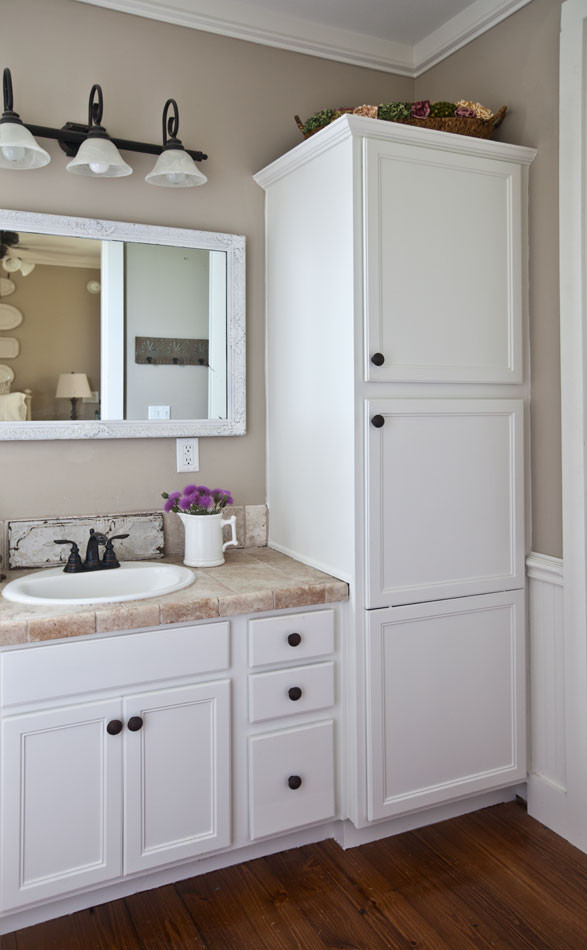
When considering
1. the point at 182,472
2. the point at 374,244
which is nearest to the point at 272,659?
the point at 182,472

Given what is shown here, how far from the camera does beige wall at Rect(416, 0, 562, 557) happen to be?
219 centimetres

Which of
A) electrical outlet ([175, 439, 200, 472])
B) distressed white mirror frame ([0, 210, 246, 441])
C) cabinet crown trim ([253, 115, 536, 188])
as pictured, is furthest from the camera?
electrical outlet ([175, 439, 200, 472])

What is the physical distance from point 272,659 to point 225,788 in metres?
0.35

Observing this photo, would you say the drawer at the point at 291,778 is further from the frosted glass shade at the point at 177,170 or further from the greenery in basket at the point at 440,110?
the greenery in basket at the point at 440,110

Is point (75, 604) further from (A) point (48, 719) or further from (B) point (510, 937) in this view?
(B) point (510, 937)

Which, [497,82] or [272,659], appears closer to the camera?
[272,659]

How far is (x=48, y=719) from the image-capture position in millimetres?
1735

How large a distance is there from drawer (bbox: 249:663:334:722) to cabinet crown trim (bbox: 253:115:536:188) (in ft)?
4.80

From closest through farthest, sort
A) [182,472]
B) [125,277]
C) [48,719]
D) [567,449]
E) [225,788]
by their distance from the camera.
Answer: [48,719]
[225,788]
[567,449]
[125,277]
[182,472]

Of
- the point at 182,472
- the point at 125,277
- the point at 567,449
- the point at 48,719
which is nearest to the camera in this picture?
the point at 48,719

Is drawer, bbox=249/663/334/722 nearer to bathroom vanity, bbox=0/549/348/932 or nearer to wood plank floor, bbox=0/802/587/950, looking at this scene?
bathroom vanity, bbox=0/549/348/932

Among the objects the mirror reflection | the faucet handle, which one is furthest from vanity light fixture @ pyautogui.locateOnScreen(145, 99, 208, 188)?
the faucet handle

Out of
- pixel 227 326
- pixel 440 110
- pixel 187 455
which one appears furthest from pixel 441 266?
pixel 187 455

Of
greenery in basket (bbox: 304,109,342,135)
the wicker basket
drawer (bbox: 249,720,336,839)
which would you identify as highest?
greenery in basket (bbox: 304,109,342,135)
